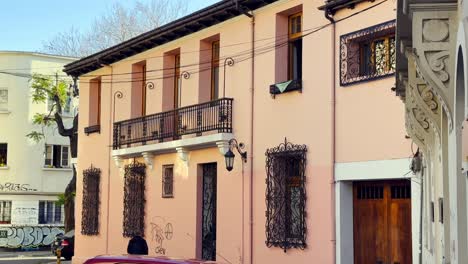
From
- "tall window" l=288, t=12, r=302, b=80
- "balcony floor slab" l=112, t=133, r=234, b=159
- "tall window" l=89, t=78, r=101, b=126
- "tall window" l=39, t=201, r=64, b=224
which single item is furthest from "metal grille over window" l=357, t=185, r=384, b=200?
"tall window" l=39, t=201, r=64, b=224

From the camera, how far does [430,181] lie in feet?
31.7

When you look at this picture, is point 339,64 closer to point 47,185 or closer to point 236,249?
point 236,249

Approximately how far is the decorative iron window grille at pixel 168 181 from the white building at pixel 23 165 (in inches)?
788

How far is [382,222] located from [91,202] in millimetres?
13235

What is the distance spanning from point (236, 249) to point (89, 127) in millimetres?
9668

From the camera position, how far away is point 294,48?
17.0 m

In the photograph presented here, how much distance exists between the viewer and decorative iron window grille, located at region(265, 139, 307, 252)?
15695 millimetres

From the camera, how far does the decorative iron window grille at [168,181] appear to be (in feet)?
68.4

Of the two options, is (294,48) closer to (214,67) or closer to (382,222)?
(214,67)

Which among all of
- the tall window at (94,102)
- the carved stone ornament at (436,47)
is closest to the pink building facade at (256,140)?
the tall window at (94,102)

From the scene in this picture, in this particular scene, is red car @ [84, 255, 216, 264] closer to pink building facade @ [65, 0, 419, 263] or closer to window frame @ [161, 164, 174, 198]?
pink building facade @ [65, 0, 419, 263]

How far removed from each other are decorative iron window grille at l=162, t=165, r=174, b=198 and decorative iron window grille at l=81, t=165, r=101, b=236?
4399 millimetres

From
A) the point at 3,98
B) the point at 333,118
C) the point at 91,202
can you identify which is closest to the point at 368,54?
the point at 333,118

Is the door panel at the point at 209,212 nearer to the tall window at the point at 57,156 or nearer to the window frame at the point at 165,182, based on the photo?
Result: the window frame at the point at 165,182
